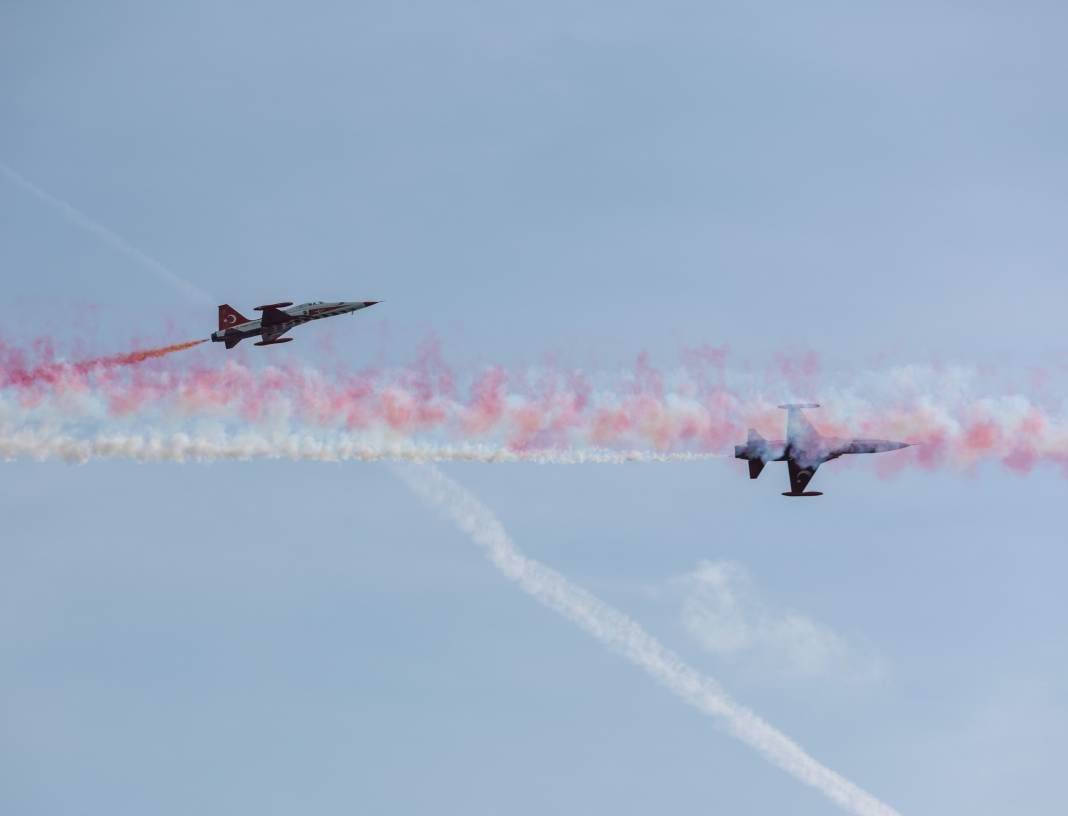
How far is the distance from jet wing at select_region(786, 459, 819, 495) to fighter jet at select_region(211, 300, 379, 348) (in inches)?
1390

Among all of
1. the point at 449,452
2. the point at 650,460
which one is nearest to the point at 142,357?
the point at 449,452

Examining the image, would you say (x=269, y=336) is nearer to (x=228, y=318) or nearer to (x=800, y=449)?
(x=228, y=318)

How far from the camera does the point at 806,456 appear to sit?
87.6 m

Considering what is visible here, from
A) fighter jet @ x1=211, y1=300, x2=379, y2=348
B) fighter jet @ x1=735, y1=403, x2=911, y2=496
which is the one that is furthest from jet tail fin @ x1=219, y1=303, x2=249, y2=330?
fighter jet @ x1=735, y1=403, x2=911, y2=496

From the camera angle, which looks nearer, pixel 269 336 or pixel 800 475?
pixel 800 475

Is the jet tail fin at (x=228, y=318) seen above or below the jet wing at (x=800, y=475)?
above

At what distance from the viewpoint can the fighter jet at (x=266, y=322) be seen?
88.8 meters

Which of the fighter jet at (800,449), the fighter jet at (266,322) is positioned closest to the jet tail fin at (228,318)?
the fighter jet at (266,322)

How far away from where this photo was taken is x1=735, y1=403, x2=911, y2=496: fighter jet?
85562 millimetres

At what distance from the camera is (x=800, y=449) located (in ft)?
286

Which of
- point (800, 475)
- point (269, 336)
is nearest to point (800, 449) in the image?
point (800, 475)

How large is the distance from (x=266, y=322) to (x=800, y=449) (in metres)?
39.5

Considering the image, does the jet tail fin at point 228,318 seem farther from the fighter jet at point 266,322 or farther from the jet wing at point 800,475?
the jet wing at point 800,475

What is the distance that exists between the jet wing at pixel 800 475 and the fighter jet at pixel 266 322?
35.3 metres
